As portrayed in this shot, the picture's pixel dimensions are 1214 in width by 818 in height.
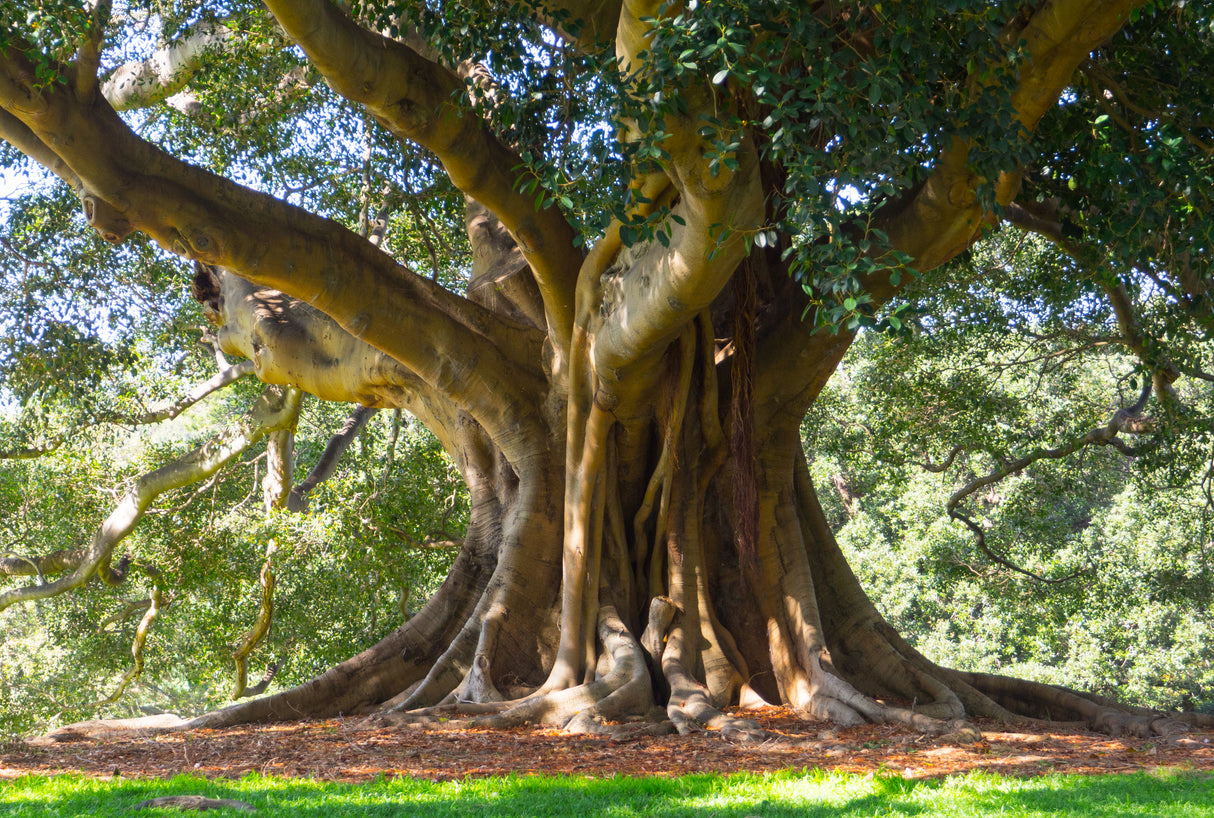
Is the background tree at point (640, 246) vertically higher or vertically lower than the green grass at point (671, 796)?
higher

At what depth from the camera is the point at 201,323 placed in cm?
1242

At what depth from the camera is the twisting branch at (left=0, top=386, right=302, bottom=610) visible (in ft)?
35.0

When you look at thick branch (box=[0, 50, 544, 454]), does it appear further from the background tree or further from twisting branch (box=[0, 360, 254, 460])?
twisting branch (box=[0, 360, 254, 460])

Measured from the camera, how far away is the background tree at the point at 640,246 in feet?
14.8

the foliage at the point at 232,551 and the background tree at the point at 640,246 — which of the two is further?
the foliage at the point at 232,551

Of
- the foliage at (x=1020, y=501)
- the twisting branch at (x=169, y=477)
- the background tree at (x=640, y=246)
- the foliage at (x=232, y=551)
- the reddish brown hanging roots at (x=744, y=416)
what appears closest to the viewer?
the background tree at (x=640, y=246)

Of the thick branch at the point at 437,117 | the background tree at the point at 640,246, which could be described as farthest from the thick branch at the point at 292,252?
the thick branch at the point at 437,117

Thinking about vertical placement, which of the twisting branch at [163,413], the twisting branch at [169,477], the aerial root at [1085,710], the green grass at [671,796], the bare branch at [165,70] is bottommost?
the green grass at [671,796]

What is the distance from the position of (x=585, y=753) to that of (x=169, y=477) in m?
7.20

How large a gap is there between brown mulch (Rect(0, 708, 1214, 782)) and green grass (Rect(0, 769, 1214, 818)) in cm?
31

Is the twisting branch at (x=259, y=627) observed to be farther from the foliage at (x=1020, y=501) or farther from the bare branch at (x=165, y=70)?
the foliage at (x=1020, y=501)

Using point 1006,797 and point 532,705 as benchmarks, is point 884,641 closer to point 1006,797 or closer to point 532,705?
point 532,705

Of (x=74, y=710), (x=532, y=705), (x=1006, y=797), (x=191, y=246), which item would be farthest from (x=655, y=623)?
(x=74, y=710)

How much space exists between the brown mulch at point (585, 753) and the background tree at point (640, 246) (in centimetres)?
48
